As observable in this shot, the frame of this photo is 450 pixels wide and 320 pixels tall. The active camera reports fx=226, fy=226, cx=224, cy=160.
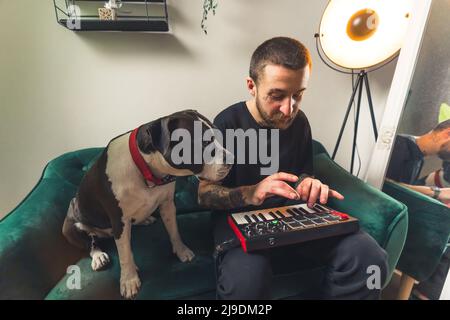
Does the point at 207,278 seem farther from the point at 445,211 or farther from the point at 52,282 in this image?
the point at 445,211

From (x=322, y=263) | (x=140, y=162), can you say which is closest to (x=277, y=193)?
(x=322, y=263)

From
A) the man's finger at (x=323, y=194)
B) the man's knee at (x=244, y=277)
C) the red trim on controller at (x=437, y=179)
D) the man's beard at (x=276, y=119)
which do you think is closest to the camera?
the man's knee at (x=244, y=277)

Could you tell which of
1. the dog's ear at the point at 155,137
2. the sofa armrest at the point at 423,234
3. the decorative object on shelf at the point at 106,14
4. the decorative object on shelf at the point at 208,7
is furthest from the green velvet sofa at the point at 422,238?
the decorative object on shelf at the point at 106,14

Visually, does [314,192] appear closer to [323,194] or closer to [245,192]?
[323,194]

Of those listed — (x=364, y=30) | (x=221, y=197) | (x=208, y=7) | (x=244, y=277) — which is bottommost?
(x=244, y=277)

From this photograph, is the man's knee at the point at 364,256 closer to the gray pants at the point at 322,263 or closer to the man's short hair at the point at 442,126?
the gray pants at the point at 322,263

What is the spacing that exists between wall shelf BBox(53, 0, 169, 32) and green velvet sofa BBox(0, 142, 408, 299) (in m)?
0.67

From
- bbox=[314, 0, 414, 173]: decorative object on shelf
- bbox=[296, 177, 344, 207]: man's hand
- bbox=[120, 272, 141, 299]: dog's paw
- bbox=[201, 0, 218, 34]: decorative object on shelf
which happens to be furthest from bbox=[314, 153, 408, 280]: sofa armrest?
bbox=[201, 0, 218, 34]: decorative object on shelf

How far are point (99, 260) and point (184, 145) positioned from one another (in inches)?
23.0

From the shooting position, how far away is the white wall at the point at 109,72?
1.17 metres

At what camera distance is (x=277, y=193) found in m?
0.75

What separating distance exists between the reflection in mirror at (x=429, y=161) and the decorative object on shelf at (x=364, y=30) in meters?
0.13

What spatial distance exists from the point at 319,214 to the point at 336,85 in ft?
3.37

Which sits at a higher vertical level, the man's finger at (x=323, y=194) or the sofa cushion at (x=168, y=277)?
the man's finger at (x=323, y=194)
